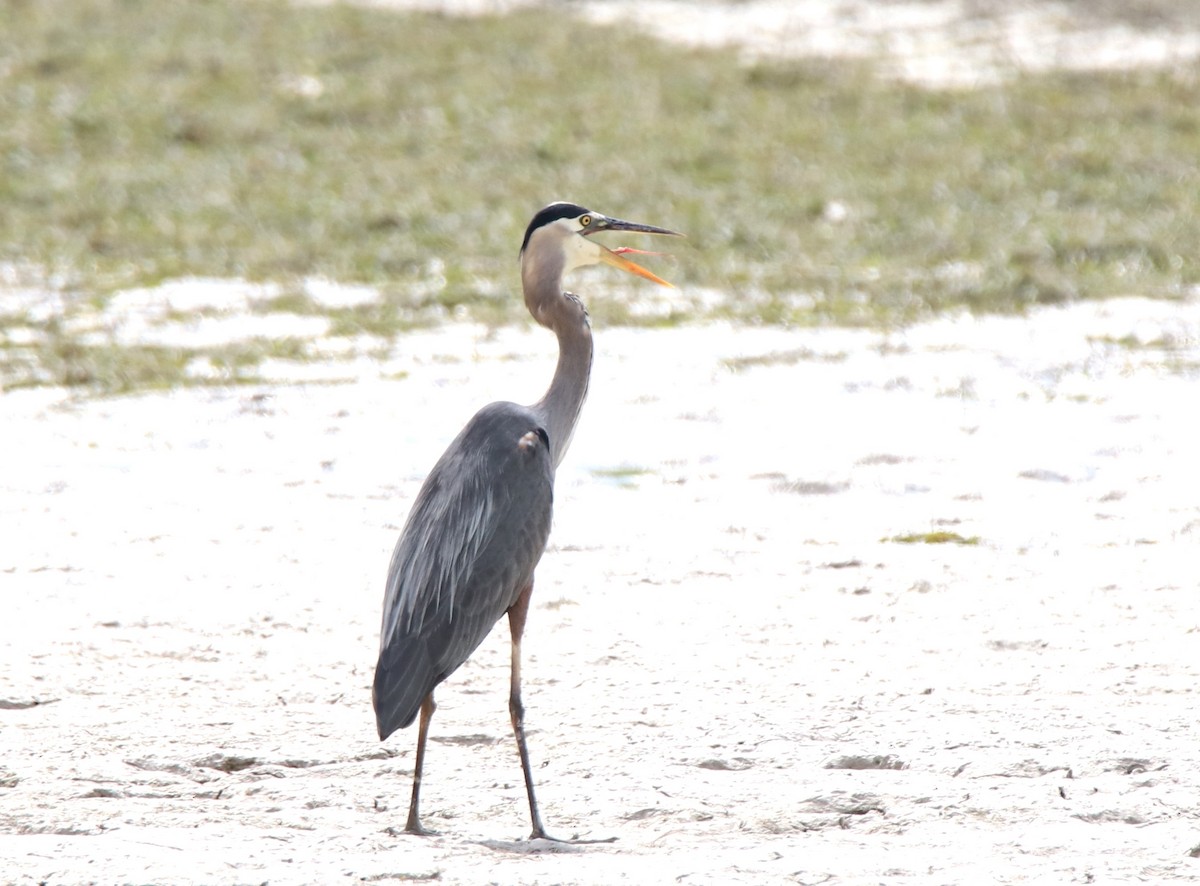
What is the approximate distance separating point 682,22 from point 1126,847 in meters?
17.1

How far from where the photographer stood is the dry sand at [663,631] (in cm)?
409

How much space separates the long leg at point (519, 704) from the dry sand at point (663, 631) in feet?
0.35

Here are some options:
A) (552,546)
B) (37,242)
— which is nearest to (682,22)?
(37,242)

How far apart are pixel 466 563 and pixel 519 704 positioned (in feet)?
1.20

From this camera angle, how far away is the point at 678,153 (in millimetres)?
15297

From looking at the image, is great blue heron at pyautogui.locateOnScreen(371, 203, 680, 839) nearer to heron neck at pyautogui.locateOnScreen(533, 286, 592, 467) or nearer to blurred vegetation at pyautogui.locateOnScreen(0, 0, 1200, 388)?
heron neck at pyautogui.locateOnScreen(533, 286, 592, 467)

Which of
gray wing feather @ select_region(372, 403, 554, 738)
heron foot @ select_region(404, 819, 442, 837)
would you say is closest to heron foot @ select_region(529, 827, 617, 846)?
heron foot @ select_region(404, 819, 442, 837)

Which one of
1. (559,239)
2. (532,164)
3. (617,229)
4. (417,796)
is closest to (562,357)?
(559,239)

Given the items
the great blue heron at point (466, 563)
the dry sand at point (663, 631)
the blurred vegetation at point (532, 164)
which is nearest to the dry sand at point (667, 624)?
the dry sand at point (663, 631)

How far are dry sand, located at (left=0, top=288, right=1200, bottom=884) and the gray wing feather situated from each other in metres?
0.38

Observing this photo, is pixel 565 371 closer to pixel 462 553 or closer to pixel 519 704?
pixel 462 553

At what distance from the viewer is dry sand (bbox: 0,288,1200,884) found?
13.4 ft

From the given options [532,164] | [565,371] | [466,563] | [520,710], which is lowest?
[520,710]

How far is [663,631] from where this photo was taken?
5.68 meters
